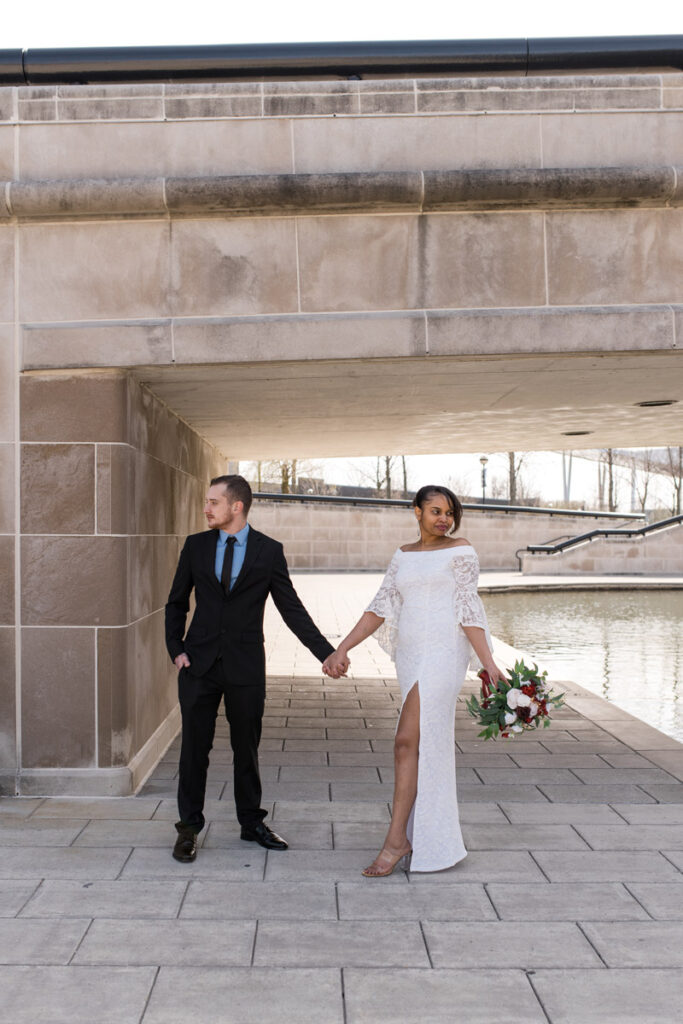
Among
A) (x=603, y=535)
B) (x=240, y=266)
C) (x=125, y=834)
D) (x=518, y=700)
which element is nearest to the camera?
(x=518, y=700)

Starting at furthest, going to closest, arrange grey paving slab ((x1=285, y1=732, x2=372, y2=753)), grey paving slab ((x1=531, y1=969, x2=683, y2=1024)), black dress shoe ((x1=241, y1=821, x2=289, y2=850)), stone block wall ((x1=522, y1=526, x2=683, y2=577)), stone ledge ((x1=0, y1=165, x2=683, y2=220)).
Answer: stone block wall ((x1=522, y1=526, x2=683, y2=577))
grey paving slab ((x1=285, y1=732, x2=372, y2=753))
stone ledge ((x1=0, y1=165, x2=683, y2=220))
black dress shoe ((x1=241, y1=821, x2=289, y2=850))
grey paving slab ((x1=531, y1=969, x2=683, y2=1024))

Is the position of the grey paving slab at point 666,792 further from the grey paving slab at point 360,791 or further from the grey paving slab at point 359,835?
the grey paving slab at point 359,835

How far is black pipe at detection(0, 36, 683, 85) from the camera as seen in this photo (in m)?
6.83

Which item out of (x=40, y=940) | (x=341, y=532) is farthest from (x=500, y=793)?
(x=341, y=532)

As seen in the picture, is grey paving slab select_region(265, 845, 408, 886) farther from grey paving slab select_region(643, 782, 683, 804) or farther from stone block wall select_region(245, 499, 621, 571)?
stone block wall select_region(245, 499, 621, 571)

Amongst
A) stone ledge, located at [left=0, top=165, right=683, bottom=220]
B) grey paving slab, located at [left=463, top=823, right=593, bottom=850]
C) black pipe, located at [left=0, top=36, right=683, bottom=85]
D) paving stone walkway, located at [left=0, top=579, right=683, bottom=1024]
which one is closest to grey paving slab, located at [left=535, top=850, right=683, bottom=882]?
paving stone walkway, located at [left=0, top=579, right=683, bottom=1024]

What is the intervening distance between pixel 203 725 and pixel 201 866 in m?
0.68

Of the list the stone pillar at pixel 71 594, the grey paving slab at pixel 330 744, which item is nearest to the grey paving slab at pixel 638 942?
the stone pillar at pixel 71 594

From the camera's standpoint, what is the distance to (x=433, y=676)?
4.56 meters

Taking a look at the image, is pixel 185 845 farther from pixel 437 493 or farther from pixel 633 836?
pixel 633 836

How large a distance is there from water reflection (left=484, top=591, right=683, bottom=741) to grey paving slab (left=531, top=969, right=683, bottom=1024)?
17.8 feet

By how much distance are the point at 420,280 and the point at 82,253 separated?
2116 millimetres

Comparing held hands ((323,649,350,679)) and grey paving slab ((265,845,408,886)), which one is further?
held hands ((323,649,350,679))

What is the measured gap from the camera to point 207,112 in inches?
239
